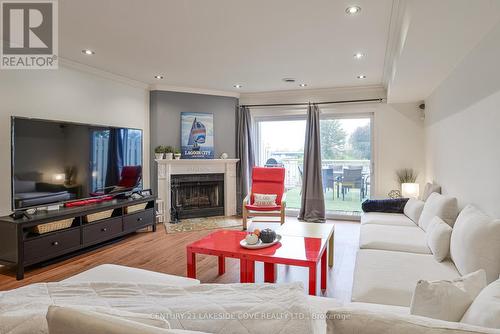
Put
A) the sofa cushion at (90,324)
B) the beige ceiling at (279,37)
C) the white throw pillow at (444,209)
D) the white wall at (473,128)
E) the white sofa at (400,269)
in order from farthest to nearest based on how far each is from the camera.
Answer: the white throw pillow at (444,209) < the beige ceiling at (279,37) < the white wall at (473,128) < the white sofa at (400,269) < the sofa cushion at (90,324)

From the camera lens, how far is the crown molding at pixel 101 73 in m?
3.94

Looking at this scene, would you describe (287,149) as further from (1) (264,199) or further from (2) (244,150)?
(1) (264,199)

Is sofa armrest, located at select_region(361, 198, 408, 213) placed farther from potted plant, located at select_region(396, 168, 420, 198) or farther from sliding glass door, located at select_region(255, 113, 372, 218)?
sliding glass door, located at select_region(255, 113, 372, 218)

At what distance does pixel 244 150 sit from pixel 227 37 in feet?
9.83

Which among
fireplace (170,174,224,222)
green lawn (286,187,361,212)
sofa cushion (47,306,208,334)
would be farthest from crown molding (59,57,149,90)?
sofa cushion (47,306,208,334)

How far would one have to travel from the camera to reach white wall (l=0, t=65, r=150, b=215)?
3346 mm

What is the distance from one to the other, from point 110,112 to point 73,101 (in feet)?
2.03

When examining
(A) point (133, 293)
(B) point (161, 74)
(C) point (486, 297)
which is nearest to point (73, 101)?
(B) point (161, 74)

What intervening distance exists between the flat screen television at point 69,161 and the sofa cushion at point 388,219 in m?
3.38

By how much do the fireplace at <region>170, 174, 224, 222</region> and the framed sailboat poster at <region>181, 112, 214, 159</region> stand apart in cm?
41

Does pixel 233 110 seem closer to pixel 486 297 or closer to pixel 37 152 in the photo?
pixel 37 152

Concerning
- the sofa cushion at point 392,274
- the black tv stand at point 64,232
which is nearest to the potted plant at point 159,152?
the black tv stand at point 64,232

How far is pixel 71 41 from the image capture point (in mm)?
3316

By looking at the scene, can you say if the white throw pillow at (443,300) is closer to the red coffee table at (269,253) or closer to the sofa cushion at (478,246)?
the sofa cushion at (478,246)
